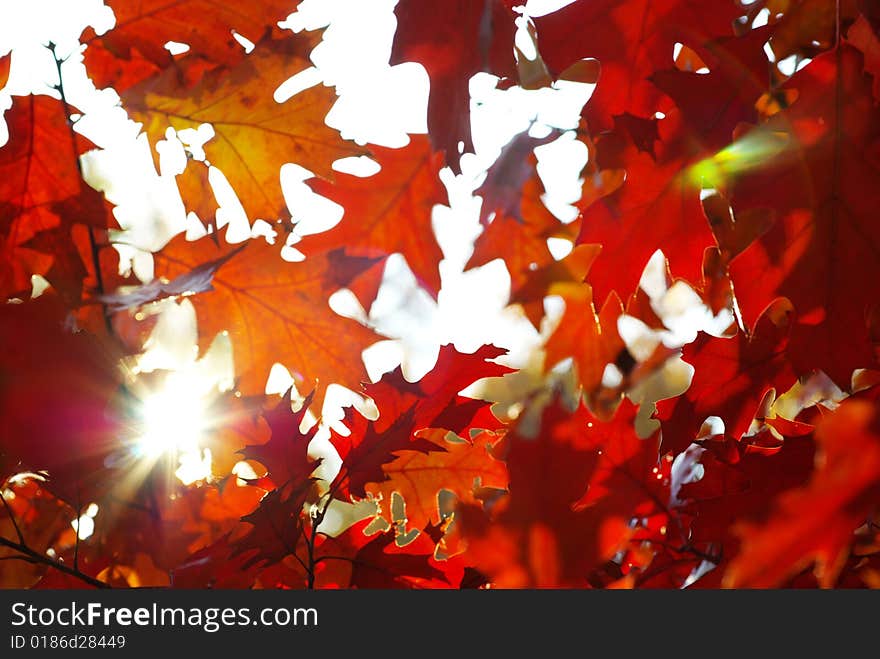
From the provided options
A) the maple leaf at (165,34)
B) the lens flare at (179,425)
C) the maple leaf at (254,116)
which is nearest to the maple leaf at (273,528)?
the lens flare at (179,425)

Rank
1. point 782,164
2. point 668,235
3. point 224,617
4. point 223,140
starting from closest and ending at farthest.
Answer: point 224,617 < point 782,164 < point 668,235 < point 223,140

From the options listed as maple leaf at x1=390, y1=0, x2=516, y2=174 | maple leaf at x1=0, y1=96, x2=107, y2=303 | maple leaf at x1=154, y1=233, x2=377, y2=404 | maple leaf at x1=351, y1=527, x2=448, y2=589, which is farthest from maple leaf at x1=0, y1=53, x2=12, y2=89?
maple leaf at x1=351, y1=527, x2=448, y2=589

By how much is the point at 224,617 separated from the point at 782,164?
767 millimetres

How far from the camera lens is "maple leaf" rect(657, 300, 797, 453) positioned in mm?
1011

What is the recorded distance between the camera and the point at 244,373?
4.29ft

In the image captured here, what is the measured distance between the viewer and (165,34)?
1193 mm

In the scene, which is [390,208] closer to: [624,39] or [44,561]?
[624,39]

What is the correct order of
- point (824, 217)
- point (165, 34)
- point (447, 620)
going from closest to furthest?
point (447, 620)
point (824, 217)
point (165, 34)

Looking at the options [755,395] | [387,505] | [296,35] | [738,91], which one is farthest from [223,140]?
[755,395]

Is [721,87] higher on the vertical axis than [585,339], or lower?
higher

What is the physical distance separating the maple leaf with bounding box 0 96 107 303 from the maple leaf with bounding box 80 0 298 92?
0.11 metres

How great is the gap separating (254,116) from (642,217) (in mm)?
645

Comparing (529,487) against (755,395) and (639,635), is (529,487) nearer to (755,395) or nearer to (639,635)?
(639,635)

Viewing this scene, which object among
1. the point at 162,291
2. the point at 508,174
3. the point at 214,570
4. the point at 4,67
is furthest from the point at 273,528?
the point at 4,67
